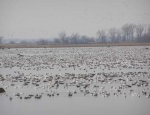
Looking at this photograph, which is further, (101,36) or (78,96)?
(101,36)

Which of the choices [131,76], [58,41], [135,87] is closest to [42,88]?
[135,87]

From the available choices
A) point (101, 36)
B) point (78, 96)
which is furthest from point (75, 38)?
point (78, 96)

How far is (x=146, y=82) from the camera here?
22.6 m

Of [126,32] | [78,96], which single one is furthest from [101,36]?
[78,96]

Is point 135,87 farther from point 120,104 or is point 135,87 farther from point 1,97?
point 1,97

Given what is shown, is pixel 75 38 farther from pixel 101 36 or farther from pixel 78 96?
pixel 78 96

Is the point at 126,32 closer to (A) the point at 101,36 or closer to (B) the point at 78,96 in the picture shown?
(A) the point at 101,36

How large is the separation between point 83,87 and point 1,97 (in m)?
5.24

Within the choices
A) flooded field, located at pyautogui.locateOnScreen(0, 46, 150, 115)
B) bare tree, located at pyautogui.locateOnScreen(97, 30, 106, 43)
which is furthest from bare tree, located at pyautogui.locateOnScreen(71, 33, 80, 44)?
flooded field, located at pyautogui.locateOnScreen(0, 46, 150, 115)

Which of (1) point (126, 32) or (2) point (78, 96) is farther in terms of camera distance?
(1) point (126, 32)

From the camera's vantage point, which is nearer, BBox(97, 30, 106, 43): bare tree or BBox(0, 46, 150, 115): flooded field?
BBox(0, 46, 150, 115): flooded field

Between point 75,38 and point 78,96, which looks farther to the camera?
point 75,38

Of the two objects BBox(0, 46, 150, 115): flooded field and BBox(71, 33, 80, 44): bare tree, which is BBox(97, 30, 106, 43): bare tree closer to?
BBox(71, 33, 80, 44): bare tree

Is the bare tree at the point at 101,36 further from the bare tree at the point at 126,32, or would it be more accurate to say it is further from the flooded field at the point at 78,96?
the flooded field at the point at 78,96
